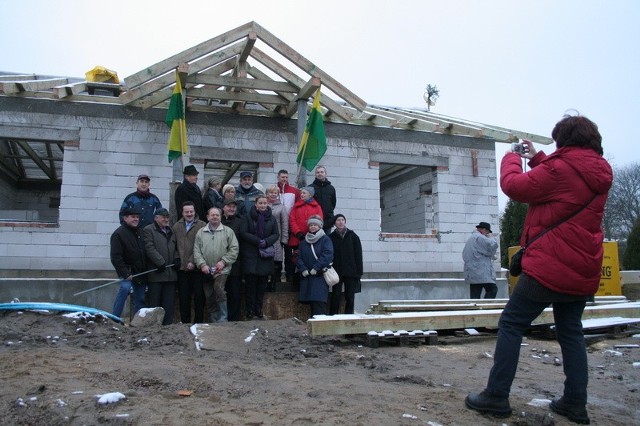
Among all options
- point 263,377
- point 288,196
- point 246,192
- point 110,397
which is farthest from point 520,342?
point 288,196

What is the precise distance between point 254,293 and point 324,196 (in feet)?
6.85

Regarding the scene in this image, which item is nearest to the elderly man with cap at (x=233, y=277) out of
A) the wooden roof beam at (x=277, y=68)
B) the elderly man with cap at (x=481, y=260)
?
the wooden roof beam at (x=277, y=68)

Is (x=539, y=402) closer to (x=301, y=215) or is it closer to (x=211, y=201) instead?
(x=301, y=215)

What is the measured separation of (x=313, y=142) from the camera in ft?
30.6

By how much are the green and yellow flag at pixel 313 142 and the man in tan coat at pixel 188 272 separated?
267 centimetres

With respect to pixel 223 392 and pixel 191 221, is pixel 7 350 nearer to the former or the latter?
pixel 223 392

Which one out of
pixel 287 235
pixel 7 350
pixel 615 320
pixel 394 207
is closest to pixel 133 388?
pixel 7 350

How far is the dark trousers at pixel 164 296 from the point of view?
6.94m

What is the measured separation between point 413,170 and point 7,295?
358 inches

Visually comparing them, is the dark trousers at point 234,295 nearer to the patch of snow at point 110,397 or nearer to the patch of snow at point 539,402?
the patch of snow at point 110,397

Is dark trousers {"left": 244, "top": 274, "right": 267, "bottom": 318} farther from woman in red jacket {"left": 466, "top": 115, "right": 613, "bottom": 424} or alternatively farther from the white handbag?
woman in red jacket {"left": 466, "top": 115, "right": 613, "bottom": 424}

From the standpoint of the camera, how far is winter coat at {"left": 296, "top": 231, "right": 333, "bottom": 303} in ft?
23.3

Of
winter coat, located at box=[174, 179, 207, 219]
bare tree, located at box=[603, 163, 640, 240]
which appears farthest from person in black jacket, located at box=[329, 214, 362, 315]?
bare tree, located at box=[603, 163, 640, 240]

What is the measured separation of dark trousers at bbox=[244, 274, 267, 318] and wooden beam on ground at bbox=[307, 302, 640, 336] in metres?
1.64
